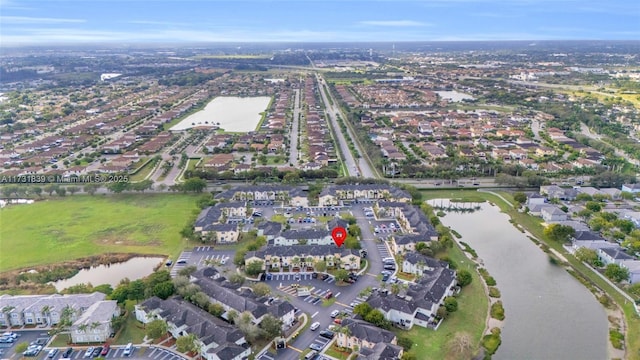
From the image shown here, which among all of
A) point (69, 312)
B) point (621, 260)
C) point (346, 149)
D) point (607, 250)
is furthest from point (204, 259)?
point (346, 149)

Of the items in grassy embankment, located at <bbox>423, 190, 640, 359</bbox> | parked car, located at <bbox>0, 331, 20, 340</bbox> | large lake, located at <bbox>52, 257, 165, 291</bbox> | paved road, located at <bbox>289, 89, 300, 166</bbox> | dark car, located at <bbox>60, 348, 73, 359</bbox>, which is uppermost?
paved road, located at <bbox>289, 89, 300, 166</bbox>

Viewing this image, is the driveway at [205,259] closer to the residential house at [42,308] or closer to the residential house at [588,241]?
the residential house at [42,308]

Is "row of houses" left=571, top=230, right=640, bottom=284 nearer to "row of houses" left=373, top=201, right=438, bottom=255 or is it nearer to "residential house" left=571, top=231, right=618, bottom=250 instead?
"residential house" left=571, top=231, right=618, bottom=250

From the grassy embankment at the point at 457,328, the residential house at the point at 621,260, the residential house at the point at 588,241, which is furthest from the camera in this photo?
the residential house at the point at 588,241

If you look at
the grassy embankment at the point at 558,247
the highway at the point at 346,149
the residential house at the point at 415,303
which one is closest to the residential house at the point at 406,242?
the residential house at the point at 415,303

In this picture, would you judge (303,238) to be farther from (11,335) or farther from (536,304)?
(11,335)

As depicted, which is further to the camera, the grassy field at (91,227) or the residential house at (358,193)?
the residential house at (358,193)

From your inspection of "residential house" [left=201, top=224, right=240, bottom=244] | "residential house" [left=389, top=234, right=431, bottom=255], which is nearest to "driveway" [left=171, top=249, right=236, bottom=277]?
"residential house" [left=201, top=224, right=240, bottom=244]

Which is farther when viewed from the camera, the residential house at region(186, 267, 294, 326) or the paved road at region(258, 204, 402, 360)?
the residential house at region(186, 267, 294, 326)
